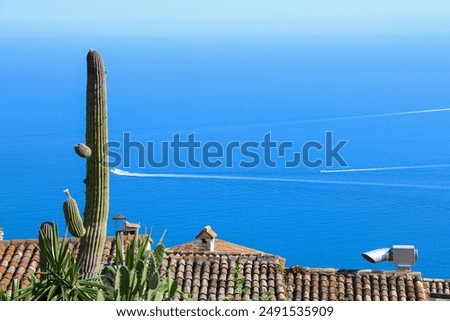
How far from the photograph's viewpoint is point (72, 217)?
946 centimetres

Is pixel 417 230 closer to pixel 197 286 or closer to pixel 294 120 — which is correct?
pixel 294 120

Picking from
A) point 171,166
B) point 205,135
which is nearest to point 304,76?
point 205,135

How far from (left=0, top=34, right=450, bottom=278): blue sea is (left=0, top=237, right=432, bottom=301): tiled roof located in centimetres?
1975

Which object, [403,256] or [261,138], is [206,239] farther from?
[261,138]

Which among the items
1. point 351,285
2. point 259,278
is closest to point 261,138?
point 351,285

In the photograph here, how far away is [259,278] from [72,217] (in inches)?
211

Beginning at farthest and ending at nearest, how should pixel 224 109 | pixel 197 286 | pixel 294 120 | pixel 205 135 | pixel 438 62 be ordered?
1. pixel 438 62
2. pixel 224 109
3. pixel 294 120
4. pixel 205 135
5. pixel 197 286

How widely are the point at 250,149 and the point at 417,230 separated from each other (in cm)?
1716

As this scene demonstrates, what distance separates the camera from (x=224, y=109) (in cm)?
8688

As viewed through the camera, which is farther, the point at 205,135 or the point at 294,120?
the point at 294,120

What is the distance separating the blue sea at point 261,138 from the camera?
187ft

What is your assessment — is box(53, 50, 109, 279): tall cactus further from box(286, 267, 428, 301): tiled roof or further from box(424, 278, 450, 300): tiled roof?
box(424, 278, 450, 300): tiled roof

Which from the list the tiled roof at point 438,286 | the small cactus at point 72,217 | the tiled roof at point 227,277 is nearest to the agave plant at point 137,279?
the small cactus at point 72,217
